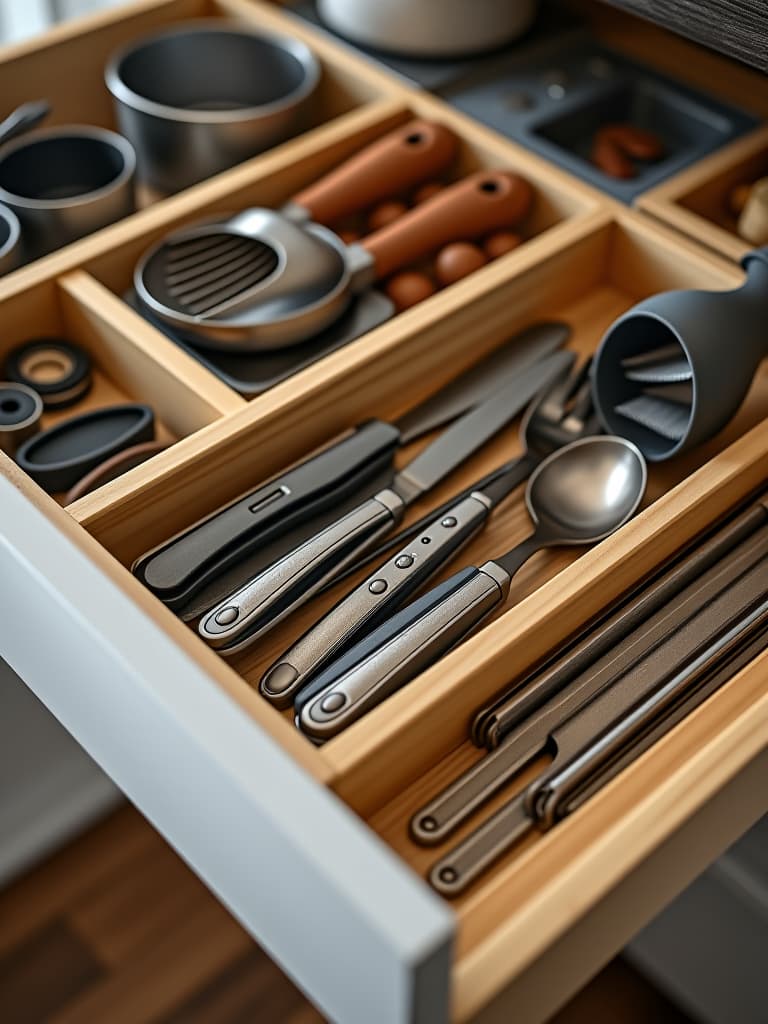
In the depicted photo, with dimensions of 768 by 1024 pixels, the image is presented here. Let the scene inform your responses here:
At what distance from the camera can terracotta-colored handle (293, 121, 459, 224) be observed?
995 millimetres

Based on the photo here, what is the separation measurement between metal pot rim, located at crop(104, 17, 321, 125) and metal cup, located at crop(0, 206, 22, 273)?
0.15 metres

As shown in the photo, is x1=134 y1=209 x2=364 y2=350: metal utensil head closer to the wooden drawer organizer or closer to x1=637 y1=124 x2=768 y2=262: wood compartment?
the wooden drawer organizer

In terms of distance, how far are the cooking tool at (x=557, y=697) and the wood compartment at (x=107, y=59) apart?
1.77ft

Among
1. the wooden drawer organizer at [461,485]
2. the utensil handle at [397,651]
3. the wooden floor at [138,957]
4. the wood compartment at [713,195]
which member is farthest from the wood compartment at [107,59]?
the wooden floor at [138,957]

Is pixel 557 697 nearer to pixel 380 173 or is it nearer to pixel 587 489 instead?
pixel 587 489

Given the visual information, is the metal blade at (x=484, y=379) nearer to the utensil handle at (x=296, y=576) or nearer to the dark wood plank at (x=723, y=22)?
the utensil handle at (x=296, y=576)

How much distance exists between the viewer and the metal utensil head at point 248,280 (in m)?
0.88

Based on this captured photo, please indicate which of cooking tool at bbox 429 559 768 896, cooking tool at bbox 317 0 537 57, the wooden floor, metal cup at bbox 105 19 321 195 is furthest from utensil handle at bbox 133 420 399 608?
the wooden floor

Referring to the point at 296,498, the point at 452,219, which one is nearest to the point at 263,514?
the point at 296,498

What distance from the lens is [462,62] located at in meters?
1.12

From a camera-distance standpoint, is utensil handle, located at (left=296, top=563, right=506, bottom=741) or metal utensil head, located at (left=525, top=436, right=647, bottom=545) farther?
metal utensil head, located at (left=525, top=436, right=647, bottom=545)

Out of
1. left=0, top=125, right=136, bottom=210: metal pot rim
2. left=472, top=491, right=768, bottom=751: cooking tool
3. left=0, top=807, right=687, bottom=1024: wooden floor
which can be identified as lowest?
left=0, top=807, right=687, bottom=1024: wooden floor

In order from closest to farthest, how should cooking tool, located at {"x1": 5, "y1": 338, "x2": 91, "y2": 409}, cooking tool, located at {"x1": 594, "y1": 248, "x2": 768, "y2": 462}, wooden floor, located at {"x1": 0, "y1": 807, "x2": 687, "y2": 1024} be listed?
cooking tool, located at {"x1": 594, "y1": 248, "x2": 768, "y2": 462}
cooking tool, located at {"x1": 5, "y1": 338, "x2": 91, "y2": 409}
wooden floor, located at {"x1": 0, "y1": 807, "x2": 687, "y2": 1024}

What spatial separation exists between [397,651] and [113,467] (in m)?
0.25
